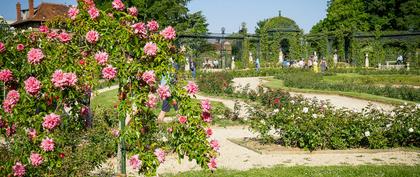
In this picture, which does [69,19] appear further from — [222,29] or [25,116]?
[222,29]

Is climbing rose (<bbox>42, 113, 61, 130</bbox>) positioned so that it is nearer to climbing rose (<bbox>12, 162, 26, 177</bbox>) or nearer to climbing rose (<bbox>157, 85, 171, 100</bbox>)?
climbing rose (<bbox>12, 162, 26, 177</bbox>)

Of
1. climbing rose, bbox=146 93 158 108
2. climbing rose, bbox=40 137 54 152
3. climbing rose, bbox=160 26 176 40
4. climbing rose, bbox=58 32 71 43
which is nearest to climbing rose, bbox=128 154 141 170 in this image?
climbing rose, bbox=146 93 158 108

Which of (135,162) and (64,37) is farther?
(64,37)

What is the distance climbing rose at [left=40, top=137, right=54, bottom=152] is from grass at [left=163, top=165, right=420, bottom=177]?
117 inches

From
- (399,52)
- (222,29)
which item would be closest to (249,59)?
(222,29)

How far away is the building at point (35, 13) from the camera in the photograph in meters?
45.9

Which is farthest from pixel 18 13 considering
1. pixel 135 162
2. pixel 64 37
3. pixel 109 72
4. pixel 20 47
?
pixel 135 162

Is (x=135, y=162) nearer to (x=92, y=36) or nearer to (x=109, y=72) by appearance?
(x=109, y=72)

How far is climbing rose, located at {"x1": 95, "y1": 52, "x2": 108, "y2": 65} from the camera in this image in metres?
4.07

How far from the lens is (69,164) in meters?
5.21

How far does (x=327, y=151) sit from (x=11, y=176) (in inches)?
231

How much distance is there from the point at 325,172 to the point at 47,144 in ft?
14.3

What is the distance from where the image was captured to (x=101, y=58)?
13.3ft

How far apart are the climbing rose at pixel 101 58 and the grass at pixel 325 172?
2917 millimetres
